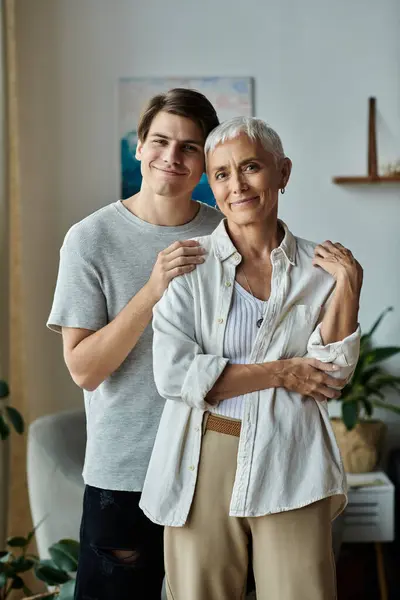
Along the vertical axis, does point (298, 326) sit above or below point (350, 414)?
above

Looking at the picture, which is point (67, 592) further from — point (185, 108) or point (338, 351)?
point (185, 108)

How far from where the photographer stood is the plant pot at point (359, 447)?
371cm

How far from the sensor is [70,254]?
1645 millimetres

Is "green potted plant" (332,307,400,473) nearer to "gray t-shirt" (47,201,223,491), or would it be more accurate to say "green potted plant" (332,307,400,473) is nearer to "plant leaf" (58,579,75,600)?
"plant leaf" (58,579,75,600)

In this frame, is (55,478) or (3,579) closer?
(3,579)

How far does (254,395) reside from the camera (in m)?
1.41

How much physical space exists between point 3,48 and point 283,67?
4.31 feet

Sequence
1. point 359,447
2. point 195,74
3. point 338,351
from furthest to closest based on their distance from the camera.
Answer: point 195,74
point 359,447
point 338,351

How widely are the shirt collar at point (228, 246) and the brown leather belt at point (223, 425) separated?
0.90 feet

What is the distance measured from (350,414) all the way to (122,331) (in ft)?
7.34

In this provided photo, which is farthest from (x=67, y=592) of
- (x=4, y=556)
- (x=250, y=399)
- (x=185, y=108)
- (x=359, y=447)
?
(x=359, y=447)

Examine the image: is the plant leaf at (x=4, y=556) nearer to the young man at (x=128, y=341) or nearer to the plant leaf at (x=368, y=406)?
the young man at (x=128, y=341)

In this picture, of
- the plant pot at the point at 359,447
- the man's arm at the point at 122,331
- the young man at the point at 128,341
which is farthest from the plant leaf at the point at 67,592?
the plant pot at the point at 359,447

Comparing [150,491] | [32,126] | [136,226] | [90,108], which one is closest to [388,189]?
[90,108]
